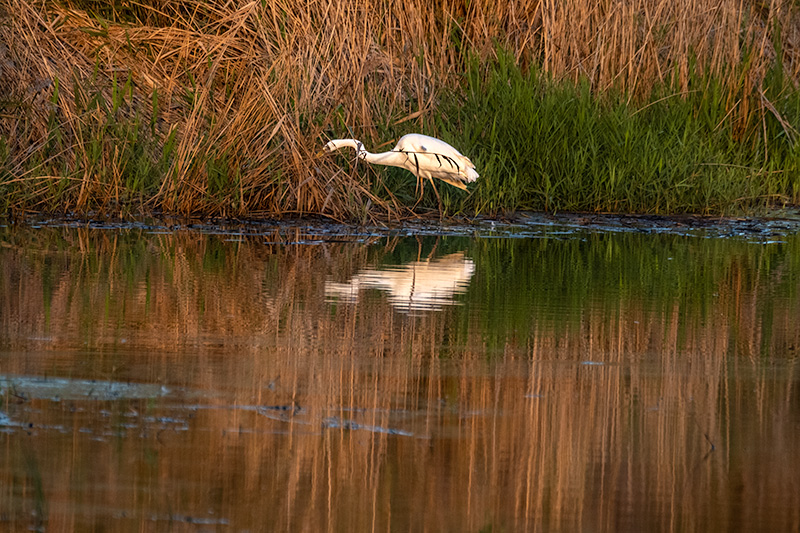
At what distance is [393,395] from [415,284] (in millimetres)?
2588

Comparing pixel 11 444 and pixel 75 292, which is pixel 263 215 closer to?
pixel 75 292

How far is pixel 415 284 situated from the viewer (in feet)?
21.8

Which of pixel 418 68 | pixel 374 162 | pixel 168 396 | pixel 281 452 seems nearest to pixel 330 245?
pixel 374 162

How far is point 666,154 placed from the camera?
35.1ft

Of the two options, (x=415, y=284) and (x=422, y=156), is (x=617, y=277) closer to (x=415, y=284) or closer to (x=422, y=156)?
(x=415, y=284)

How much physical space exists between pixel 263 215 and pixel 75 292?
368 cm

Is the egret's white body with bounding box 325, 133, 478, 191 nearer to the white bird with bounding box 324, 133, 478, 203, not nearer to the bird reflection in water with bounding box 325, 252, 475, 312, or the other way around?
the white bird with bounding box 324, 133, 478, 203

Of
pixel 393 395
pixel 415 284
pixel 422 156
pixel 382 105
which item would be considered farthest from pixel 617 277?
pixel 382 105

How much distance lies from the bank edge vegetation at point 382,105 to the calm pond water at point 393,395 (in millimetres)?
2216

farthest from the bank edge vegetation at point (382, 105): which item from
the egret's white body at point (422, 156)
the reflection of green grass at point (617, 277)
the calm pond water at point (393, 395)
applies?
the calm pond water at point (393, 395)

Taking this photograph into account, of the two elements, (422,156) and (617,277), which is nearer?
(617,277)

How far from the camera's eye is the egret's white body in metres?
9.13

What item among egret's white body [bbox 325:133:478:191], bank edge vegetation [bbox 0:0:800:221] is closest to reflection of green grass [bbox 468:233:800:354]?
egret's white body [bbox 325:133:478:191]

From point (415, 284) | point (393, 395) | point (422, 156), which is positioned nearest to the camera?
point (393, 395)
